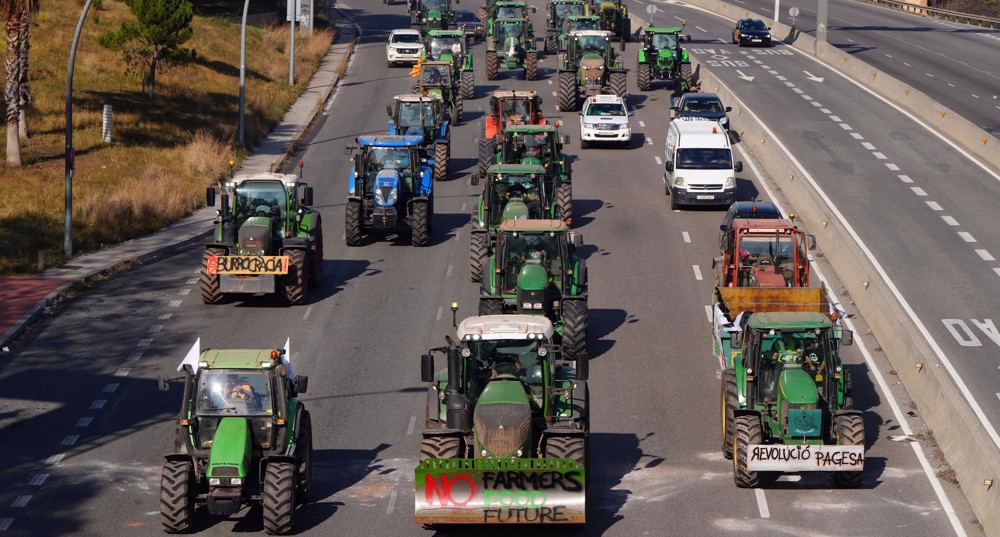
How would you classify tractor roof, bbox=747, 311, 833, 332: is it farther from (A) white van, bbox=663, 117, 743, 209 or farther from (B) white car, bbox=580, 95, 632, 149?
(B) white car, bbox=580, 95, 632, 149

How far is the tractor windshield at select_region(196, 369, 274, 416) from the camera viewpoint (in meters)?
19.2

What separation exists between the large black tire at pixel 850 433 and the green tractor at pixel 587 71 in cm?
3607

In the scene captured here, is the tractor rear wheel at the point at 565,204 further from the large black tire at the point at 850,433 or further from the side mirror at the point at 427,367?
the side mirror at the point at 427,367

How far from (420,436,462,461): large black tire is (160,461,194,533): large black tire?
330 cm

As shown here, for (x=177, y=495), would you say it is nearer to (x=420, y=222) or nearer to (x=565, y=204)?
(x=420, y=222)

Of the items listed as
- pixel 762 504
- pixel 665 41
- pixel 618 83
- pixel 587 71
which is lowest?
pixel 762 504

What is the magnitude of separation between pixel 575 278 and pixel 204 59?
130 feet

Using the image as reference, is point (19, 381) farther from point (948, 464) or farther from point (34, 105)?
point (34, 105)

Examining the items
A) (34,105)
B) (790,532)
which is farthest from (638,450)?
(34,105)

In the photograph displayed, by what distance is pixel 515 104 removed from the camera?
4747 cm

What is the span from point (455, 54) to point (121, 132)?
17266 mm

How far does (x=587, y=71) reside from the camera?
56.5 meters

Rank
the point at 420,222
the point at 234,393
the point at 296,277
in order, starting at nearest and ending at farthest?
the point at 234,393, the point at 296,277, the point at 420,222

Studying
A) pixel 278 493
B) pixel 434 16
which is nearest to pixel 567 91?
pixel 434 16
